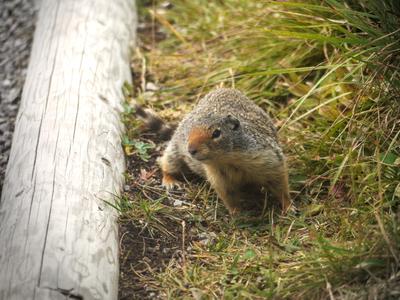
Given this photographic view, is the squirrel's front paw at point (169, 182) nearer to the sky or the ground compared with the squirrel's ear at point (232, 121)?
nearer to the ground

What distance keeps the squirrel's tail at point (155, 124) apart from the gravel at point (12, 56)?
3.41 ft

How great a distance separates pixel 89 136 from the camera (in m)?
4.84

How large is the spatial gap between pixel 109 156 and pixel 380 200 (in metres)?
1.92

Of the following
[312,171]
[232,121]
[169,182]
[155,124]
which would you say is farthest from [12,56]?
[312,171]

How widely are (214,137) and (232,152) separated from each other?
0.20 metres

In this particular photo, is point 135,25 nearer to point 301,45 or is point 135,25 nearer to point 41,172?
point 301,45

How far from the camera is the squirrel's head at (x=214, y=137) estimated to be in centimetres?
438

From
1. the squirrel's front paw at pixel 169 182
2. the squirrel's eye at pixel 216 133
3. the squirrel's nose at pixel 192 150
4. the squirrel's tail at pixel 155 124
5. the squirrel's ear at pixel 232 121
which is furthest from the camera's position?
the squirrel's tail at pixel 155 124

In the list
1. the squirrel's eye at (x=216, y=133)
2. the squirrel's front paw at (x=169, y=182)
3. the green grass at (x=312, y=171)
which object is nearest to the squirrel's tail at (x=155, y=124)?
the green grass at (x=312, y=171)

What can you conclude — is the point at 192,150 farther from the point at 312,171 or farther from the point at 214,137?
the point at 312,171

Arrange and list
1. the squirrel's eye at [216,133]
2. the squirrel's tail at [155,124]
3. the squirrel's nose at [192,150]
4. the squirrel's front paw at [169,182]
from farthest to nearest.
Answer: the squirrel's tail at [155,124], the squirrel's front paw at [169,182], the squirrel's eye at [216,133], the squirrel's nose at [192,150]

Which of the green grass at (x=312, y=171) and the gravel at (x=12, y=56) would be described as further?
the gravel at (x=12, y=56)

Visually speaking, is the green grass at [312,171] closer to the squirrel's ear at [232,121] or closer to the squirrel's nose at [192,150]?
the squirrel's ear at [232,121]

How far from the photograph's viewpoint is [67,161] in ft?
14.7
